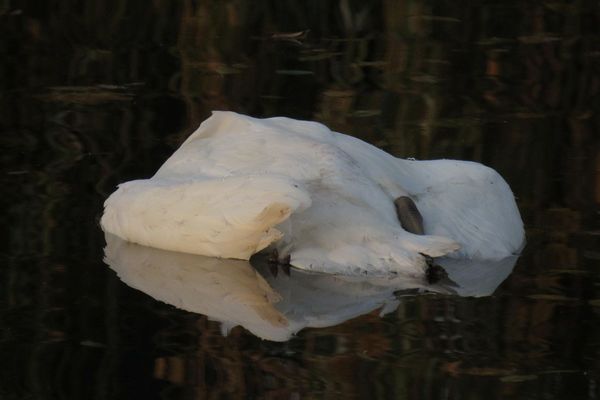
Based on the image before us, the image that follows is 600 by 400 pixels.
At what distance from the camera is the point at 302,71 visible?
479 inches

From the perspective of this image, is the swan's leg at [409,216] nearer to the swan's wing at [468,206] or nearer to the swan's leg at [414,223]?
the swan's leg at [414,223]

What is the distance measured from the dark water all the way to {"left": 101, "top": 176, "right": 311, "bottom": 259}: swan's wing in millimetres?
277

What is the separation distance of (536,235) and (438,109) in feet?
10.2

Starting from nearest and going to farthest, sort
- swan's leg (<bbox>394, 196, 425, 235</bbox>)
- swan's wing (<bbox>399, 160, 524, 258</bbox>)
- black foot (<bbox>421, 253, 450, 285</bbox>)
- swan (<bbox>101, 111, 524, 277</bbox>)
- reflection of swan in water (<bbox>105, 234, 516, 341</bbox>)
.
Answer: reflection of swan in water (<bbox>105, 234, 516, 341</bbox>) < swan (<bbox>101, 111, 524, 277</bbox>) < black foot (<bbox>421, 253, 450, 285</bbox>) < swan's leg (<bbox>394, 196, 425, 235</bbox>) < swan's wing (<bbox>399, 160, 524, 258</bbox>)

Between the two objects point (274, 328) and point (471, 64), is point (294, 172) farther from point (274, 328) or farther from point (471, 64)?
point (471, 64)

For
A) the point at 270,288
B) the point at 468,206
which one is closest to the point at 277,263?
the point at 270,288

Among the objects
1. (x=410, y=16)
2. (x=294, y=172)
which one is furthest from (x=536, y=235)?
(x=410, y=16)

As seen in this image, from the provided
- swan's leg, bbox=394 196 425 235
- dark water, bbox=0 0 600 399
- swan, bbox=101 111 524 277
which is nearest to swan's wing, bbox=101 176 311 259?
swan, bbox=101 111 524 277

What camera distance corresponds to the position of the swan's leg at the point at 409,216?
→ 7238mm

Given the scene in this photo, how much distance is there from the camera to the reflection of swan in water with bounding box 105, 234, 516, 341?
6.73 metres

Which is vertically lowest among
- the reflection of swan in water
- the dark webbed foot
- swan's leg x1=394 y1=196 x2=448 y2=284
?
the reflection of swan in water

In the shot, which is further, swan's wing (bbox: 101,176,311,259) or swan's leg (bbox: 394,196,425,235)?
swan's leg (bbox: 394,196,425,235)

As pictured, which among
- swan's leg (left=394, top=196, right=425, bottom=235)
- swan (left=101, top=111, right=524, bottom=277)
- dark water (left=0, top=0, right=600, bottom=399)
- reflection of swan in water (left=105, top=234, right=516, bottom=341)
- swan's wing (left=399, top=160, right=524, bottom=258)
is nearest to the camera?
dark water (left=0, top=0, right=600, bottom=399)

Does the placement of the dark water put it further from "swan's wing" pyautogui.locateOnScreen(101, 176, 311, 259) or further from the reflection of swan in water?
"swan's wing" pyautogui.locateOnScreen(101, 176, 311, 259)
